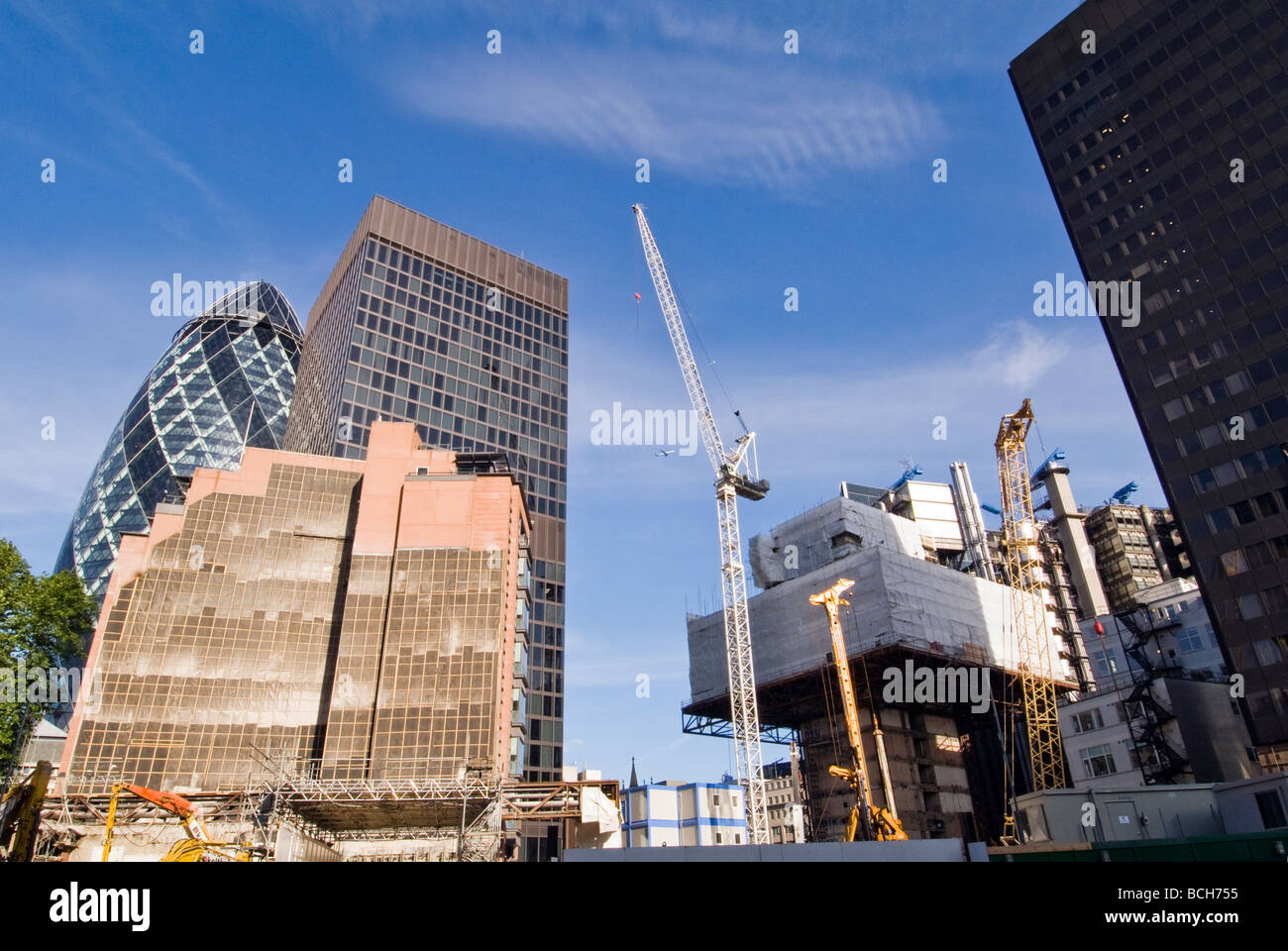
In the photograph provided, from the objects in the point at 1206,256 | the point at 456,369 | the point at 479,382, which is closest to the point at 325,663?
the point at 456,369

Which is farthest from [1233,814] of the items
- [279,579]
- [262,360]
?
[262,360]

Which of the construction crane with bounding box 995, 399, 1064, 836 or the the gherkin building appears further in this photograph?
the the gherkin building

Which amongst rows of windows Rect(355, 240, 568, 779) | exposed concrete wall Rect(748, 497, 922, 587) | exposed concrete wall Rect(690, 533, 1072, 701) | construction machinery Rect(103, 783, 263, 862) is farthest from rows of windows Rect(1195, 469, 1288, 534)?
construction machinery Rect(103, 783, 263, 862)

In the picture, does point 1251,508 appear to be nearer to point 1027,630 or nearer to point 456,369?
point 1027,630

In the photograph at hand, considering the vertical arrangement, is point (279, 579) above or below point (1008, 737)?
above

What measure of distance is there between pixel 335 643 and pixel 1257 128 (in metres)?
96.9

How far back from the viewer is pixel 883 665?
300 feet

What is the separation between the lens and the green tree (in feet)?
171

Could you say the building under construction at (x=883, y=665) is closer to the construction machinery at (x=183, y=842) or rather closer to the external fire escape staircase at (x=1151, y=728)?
the external fire escape staircase at (x=1151, y=728)

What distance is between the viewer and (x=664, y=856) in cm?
2905

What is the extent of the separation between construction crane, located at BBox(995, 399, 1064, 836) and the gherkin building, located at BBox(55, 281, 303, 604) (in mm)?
139259

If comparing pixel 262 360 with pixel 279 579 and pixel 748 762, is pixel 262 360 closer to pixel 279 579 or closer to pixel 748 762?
pixel 279 579

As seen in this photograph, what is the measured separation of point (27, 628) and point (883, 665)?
79733mm

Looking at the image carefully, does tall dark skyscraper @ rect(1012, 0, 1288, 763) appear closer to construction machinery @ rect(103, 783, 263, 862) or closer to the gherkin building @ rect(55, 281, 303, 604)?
construction machinery @ rect(103, 783, 263, 862)
